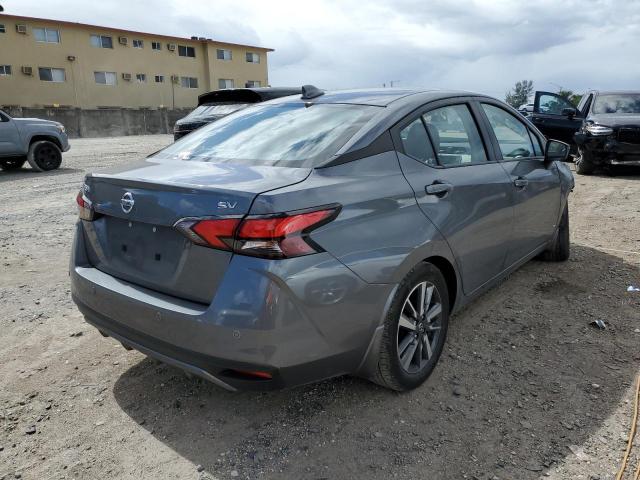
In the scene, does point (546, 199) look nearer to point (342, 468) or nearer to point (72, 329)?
point (342, 468)

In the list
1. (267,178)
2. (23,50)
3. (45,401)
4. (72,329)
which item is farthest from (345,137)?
(23,50)

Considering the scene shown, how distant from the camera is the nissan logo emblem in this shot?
2.41 meters

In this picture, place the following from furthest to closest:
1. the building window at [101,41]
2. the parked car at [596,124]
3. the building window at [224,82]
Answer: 1. the building window at [224,82]
2. the building window at [101,41]
3. the parked car at [596,124]

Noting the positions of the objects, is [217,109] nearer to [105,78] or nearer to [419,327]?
[419,327]

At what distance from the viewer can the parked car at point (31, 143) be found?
38.4ft

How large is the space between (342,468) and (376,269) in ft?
2.99

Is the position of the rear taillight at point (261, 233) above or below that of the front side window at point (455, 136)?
below

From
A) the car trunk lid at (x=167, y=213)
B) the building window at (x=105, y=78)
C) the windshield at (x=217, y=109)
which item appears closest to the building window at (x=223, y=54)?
the building window at (x=105, y=78)

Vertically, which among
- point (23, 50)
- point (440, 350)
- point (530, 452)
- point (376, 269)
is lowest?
point (530, 452)

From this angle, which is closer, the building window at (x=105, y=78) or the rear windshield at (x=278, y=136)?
the rear windshield at (x=278, y=136)

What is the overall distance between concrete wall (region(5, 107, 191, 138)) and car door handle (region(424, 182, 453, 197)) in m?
29.5

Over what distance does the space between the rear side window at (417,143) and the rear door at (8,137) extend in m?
11.7

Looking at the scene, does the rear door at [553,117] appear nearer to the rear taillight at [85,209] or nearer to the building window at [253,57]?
the rear taillight at [85,209]

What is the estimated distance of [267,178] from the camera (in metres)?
2.29
